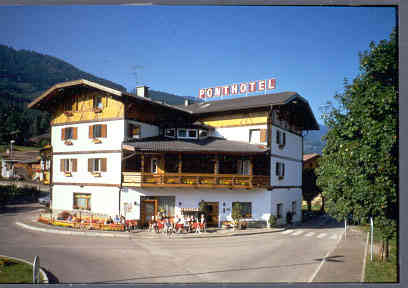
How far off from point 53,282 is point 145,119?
15277 millimetres

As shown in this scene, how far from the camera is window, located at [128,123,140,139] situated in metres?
23.2

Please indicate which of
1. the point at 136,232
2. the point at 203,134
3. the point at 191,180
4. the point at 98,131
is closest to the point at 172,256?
the point at 136,232

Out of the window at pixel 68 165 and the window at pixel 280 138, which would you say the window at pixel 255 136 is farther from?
the window at pixel 68 165

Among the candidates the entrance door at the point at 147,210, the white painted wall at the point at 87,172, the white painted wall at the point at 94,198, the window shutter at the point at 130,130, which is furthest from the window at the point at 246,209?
the window shutter at the point at 130,130

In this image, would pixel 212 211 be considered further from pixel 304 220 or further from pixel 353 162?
pixel 353 162

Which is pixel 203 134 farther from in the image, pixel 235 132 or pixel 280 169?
pixel 280 169

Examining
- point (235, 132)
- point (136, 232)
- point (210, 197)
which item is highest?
point (235, 132)

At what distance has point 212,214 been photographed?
2339 cm

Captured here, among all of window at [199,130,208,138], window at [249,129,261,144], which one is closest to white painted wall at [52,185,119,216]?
window at [199,130,208,138]

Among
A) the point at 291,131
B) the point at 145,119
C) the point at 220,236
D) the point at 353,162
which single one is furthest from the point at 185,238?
the point at 291,131

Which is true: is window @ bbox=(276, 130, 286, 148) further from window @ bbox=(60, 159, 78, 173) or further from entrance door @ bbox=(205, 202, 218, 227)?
window @ bbox=(60, 159, 78, 173)

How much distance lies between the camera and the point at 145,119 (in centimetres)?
2441

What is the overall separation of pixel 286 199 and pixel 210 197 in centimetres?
797

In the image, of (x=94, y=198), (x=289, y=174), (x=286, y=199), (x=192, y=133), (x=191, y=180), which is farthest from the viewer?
(x=289, y=174)
